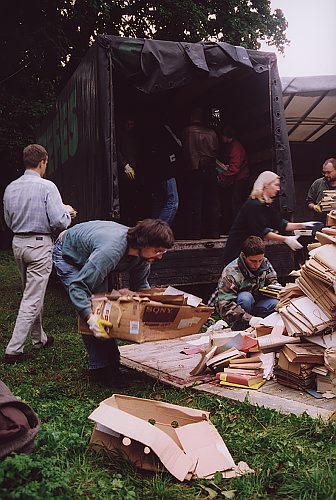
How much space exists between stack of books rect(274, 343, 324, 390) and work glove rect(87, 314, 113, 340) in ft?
4.23

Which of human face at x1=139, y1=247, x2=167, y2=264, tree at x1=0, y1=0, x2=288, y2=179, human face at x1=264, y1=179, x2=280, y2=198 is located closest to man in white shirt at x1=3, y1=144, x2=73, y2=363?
human face at x1=139, y1=247, x2=167, y2=264

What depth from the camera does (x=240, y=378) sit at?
406 centimetres

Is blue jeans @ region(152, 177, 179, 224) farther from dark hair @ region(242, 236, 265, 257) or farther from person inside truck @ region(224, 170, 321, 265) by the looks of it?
dark hair @ region(242, 236, 265, 257)

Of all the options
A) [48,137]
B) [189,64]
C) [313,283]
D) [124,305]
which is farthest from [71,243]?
[48,137]

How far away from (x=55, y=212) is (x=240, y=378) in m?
2.38

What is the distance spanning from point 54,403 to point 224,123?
21.8 ft

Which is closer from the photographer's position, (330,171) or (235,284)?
(235,284)

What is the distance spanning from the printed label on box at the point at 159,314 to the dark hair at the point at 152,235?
0.45m

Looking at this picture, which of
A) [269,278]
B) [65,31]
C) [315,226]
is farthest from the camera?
[65,31]

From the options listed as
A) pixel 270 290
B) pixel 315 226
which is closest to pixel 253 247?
pixel 270 290

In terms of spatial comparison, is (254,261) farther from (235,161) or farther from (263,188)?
(235,161)

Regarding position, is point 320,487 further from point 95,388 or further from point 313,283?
point 95,388

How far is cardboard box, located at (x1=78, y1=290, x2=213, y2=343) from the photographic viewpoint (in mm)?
3760

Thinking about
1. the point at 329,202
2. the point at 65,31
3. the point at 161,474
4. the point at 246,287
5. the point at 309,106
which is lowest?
the point at 161,474
